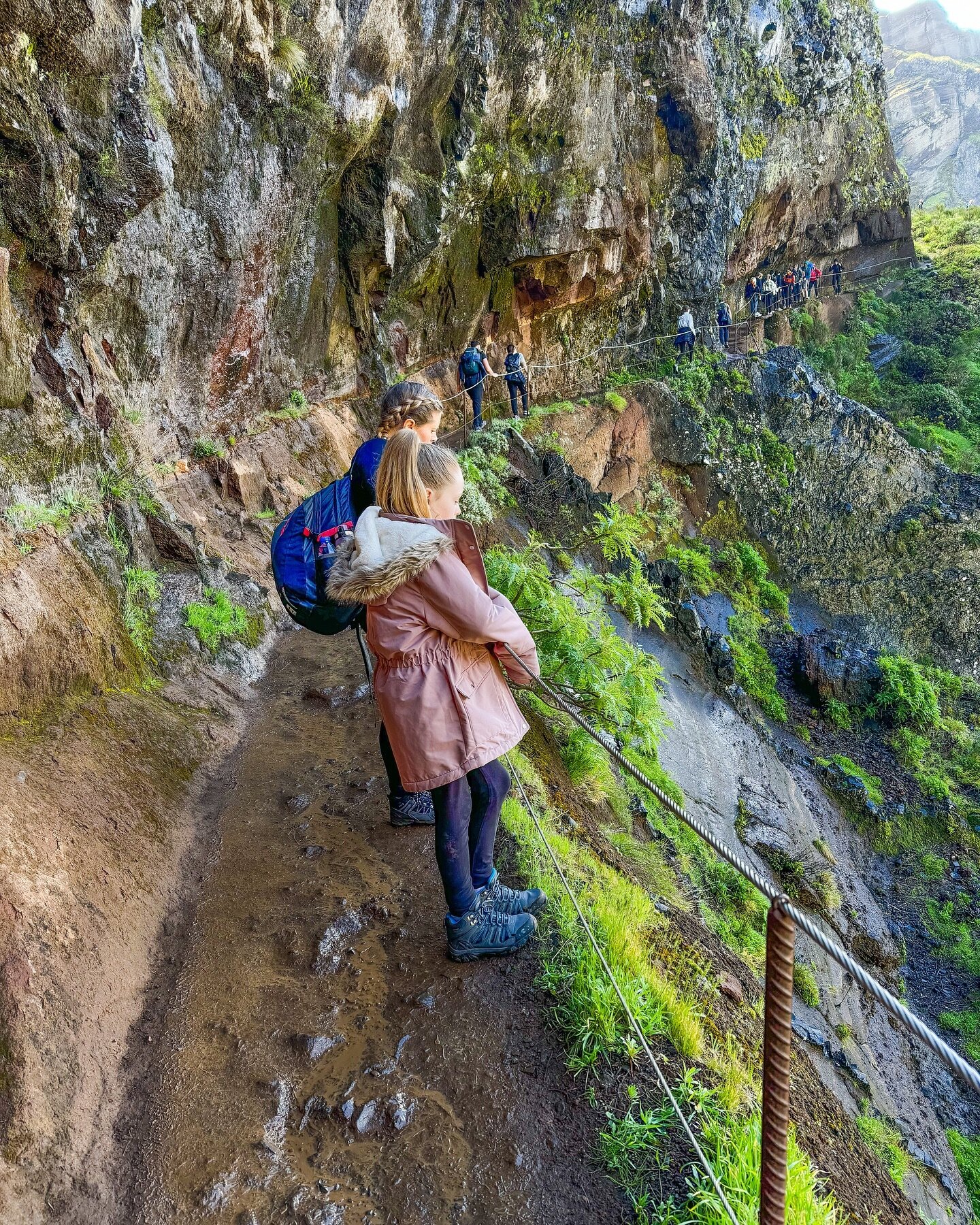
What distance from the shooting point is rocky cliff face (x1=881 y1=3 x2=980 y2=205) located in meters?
62.1

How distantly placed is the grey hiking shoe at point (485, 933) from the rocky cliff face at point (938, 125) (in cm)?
7466

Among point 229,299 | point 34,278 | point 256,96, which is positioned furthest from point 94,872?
point 256,96

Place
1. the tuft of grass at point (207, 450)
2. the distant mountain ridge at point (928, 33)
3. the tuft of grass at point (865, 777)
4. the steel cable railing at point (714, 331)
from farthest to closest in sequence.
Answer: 1. the distant mountain ridge at point (928, 33)
2. the steel cable railing at point (714, 331)
3. the tuft of grass at point (865, 777)
4. the tuft of grass at point (207, 450)

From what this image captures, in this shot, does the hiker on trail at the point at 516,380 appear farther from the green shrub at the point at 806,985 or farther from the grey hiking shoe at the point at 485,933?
the grey hiking shoe at the point at 485,933

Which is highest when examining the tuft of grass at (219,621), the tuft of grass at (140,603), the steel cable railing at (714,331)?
the steel cable railing at (714,331)

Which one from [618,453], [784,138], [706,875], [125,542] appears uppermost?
[784,138]

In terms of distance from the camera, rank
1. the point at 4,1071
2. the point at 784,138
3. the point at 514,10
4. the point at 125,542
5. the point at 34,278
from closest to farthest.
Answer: the point at 4,1071 < the point at 34,278 < the point at 125,542 < the point at 514,10 < the point at 784,138

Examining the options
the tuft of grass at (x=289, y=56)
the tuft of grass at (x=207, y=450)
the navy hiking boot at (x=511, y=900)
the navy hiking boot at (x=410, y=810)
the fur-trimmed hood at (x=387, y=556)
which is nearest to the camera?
the fur-trimmed hood at (x=387, y=556)

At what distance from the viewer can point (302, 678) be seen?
601 cm

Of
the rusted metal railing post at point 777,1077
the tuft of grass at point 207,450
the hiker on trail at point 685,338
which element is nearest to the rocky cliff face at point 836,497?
the hiker on trail at point 685,338

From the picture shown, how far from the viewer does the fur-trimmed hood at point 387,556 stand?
2.48 meters

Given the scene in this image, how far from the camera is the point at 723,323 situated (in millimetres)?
21203

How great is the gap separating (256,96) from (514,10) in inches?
255

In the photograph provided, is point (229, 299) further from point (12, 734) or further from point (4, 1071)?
point (4, 1071)
